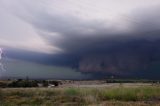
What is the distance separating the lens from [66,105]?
4050cm

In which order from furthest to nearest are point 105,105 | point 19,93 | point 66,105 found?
1. point 19,93
2. point 66,105
3. point 105,105

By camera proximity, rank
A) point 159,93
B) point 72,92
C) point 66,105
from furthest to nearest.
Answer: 1. point 72,92
2. point 159,93
3. point 66,105

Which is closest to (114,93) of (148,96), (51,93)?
(148,96)

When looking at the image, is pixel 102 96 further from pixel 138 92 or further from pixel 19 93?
pixel 19 93

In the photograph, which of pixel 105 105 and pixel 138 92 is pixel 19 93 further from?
pixel 105 105

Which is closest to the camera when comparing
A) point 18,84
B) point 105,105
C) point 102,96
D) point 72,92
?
point 105,105

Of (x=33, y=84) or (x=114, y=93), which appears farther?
(x=33, y=84)

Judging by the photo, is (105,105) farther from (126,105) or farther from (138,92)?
(138,92)

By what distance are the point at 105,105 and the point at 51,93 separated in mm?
30771

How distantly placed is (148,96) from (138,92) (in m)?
2.92

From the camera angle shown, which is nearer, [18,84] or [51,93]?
[51,93]

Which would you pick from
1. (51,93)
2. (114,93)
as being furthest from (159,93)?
(51,93)

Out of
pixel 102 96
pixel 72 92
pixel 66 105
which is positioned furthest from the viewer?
pixel 72 92

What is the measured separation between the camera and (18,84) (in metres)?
107
